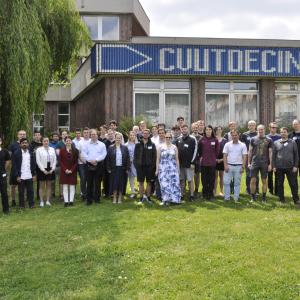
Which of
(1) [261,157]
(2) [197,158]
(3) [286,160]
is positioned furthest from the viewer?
(2) [197,158]

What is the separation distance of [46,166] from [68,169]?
1.94ft

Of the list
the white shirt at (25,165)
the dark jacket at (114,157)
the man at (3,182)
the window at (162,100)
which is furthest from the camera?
the window at (162,100)

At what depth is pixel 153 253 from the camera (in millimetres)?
7496

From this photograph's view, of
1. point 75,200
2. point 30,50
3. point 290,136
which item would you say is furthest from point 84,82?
point 290,136

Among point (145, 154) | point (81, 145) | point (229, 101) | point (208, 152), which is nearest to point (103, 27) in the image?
point (229, 101)

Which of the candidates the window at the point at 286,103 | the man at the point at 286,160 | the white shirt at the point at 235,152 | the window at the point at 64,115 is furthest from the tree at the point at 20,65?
the window at the point at 64,115

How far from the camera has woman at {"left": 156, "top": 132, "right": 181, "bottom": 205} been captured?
A: 37.9 ft

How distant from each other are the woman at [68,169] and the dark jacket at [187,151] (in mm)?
2505

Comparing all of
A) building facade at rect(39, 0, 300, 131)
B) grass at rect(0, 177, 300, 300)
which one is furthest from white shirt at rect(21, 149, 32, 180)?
building facade at rect(39, 0, 300, 131)

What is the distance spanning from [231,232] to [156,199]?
12.7 ft

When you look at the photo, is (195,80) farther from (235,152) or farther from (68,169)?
(68,169)

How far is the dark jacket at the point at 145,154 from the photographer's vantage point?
11820 millimetres

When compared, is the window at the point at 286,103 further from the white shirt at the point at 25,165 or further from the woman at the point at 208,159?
the white shirt at the point at 25,165

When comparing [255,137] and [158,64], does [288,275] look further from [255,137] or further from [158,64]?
[158,64]
